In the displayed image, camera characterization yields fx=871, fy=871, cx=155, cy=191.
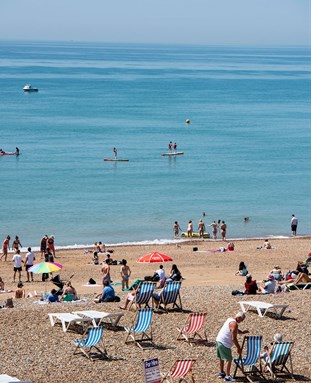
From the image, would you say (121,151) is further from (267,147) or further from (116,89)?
(116,89)

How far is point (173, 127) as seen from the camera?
87000mm

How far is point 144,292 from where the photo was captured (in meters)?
16.9

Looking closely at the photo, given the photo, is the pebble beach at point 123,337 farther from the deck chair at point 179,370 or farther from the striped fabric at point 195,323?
the deck chair at point 179,370

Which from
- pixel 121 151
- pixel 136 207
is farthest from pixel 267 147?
pixel 136 207

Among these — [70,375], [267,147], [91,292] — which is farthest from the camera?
[267,147]

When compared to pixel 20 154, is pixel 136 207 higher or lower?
lower

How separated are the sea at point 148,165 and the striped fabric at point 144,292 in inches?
793

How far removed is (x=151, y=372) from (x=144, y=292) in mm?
4402

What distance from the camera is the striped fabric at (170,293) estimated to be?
56.0 ft

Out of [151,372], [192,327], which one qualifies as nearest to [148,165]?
[192,327]

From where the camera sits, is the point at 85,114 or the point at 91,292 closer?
the point at 91,292

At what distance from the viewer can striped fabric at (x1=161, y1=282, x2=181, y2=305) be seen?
56.0ft

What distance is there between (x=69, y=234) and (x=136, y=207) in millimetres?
7682

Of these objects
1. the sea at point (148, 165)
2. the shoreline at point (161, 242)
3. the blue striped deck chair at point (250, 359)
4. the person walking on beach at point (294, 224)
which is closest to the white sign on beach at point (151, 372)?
the blue striped deck chair at point (250, 359)
